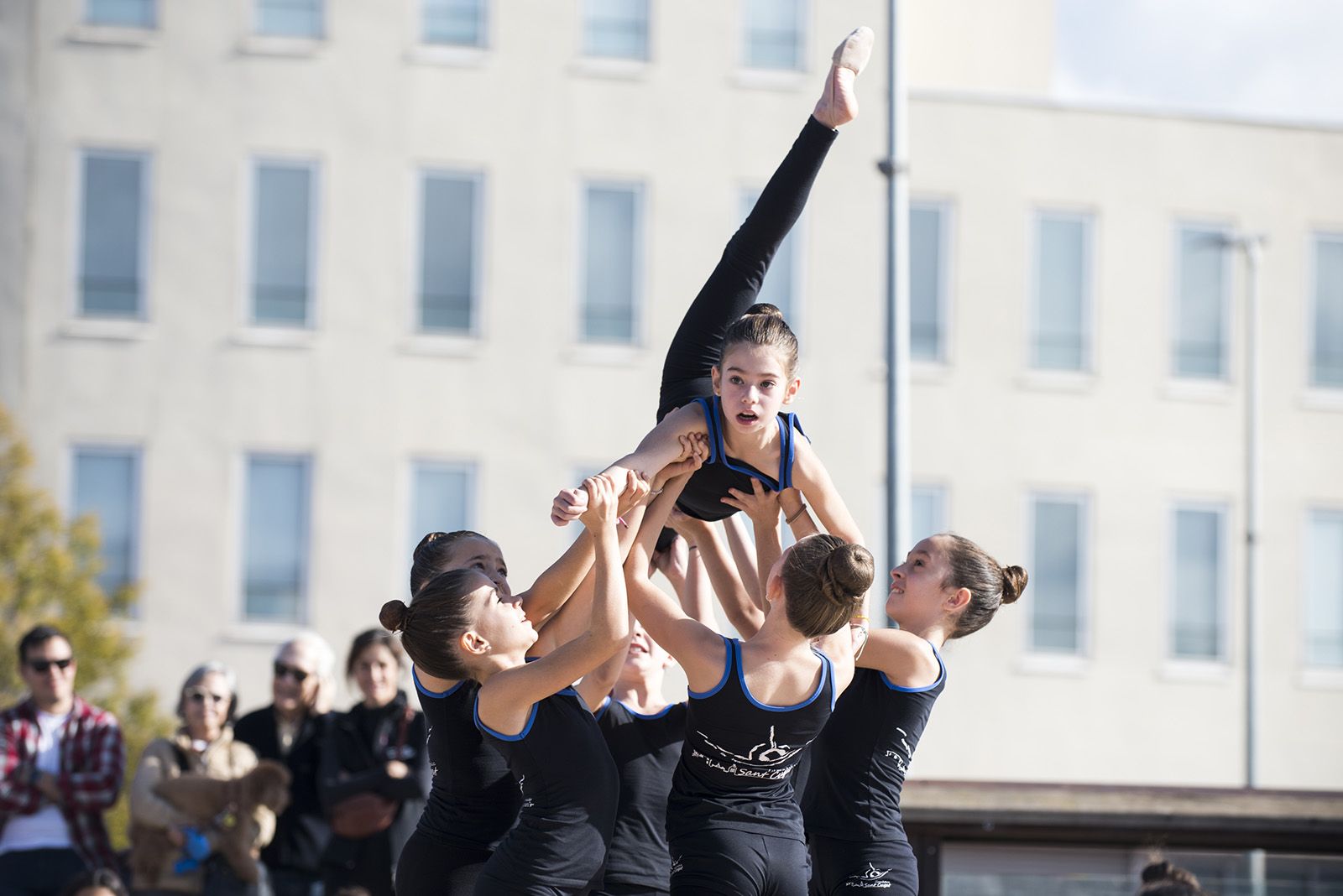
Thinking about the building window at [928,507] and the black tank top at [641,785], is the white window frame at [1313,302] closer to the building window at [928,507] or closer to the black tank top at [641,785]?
the building window at [928,507]

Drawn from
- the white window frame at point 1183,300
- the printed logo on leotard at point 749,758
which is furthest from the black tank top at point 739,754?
the white window frame at point 1183,300

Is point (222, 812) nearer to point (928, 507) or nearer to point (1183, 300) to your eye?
point (928, 507)

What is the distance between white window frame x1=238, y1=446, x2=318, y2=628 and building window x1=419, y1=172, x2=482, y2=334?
2.36 meters

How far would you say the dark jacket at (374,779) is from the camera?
7.70m

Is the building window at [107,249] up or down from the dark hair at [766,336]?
up

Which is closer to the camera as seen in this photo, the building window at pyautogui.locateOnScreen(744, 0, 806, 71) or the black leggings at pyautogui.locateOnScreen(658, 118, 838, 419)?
the black leggings at pyautogui.locateOnScreen(658, 118, 838, 419)

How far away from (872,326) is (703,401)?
1601 centimetres

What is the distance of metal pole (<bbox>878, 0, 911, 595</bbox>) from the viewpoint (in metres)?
11.3

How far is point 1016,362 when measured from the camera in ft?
71.7

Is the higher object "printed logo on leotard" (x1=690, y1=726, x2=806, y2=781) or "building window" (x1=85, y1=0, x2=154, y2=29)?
"building window" (x1=85, y1=0, x2=154, y2=29)

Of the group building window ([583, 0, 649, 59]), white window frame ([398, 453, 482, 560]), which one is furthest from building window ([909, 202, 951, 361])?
white window frame ([398, 453, 482, 560])

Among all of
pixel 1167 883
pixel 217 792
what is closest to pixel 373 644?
pixel 217 792

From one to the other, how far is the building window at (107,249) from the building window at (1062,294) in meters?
11.6

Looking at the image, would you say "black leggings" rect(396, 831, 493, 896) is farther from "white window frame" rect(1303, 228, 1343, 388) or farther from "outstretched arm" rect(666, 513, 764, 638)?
"white window frame" rect(1303, 228, 1343, 388)
